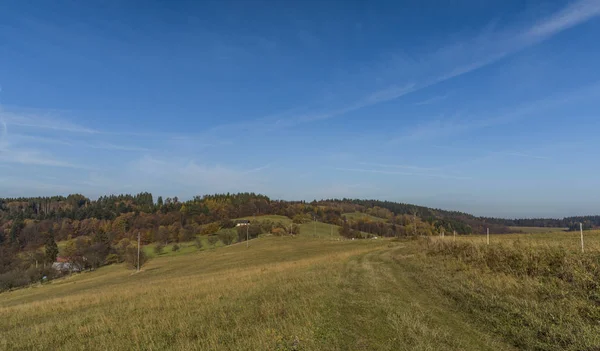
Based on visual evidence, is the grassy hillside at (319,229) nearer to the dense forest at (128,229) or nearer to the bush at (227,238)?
the dense forest at (128,229)

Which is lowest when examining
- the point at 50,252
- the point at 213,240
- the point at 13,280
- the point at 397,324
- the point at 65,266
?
the point at 65,266

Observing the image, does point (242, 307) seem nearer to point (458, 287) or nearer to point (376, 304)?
point (376, 304)

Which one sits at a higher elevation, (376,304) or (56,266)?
(376,304)

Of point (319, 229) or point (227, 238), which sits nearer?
point (227, 238)

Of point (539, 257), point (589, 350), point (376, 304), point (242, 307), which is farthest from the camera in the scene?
point (539, 257)

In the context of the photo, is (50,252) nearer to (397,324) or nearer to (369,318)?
(369,318)

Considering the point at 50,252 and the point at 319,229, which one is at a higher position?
the point at 319,229

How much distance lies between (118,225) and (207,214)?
43.6 metres

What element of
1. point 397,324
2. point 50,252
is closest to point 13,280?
point 50,252

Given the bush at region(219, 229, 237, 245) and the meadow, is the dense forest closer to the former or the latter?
the bush at region(219, 229, 237, 245)

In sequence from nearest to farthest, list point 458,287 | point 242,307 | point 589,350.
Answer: point 589,350, point 242,307, point 458,287

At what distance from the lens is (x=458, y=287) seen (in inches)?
522

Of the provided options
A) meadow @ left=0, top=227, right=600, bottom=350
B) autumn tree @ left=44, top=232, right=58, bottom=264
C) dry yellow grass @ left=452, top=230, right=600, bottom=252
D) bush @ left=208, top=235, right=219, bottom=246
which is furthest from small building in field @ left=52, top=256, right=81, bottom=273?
dry yellow grass @ left=452, top=230, right=600, bottom=252

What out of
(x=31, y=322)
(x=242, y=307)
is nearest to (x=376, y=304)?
(x=242, y=307)
